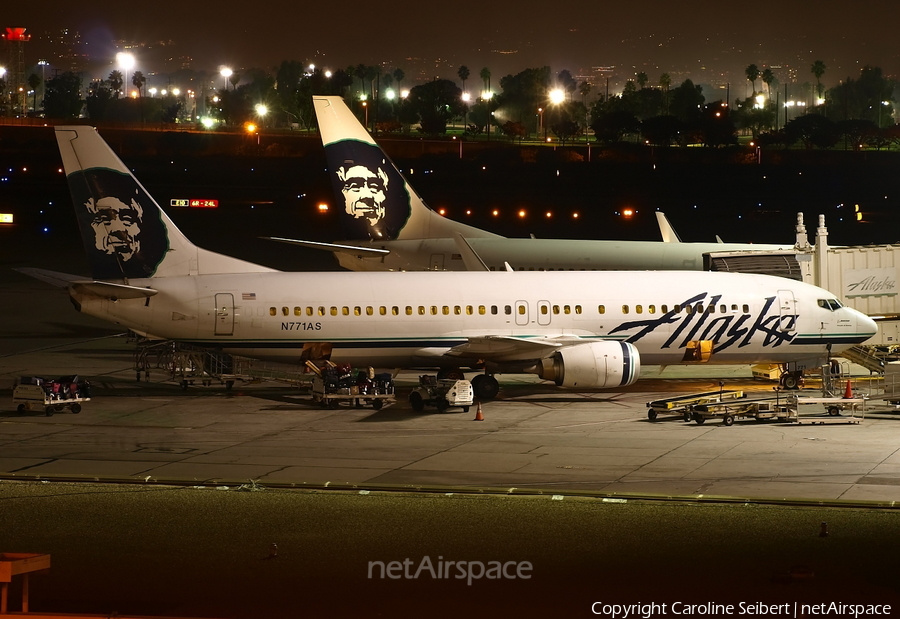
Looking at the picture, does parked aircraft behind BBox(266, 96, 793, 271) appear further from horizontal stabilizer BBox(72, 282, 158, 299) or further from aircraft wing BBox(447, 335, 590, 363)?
horizontal stabilizer BBox(72, 282, 158, 299)

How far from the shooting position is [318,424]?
32438 millimetres

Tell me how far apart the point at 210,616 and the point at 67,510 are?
24.4ft

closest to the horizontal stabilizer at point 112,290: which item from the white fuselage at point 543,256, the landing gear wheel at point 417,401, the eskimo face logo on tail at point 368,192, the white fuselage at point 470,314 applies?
the white fuselage at point 470,314

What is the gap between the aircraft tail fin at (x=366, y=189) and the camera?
48.0 m

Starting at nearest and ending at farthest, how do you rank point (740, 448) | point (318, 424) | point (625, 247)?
point (740, 448) → point (318, 424) → point (625, 247)

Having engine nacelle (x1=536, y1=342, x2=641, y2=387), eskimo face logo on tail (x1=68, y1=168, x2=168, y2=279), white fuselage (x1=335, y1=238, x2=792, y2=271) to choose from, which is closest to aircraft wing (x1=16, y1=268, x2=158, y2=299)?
eskimo face logo on tail (x1=68, y1=168, x2=168, y2=279)

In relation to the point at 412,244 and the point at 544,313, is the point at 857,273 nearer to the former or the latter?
the point at 544,313

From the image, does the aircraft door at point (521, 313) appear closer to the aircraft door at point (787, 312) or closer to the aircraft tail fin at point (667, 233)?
the aircraft door at point (787, 312)

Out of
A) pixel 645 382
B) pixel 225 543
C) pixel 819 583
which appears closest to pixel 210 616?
pixel 225 543

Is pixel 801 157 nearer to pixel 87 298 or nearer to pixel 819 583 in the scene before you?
pixel 87 298

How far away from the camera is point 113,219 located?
36094 millimetres

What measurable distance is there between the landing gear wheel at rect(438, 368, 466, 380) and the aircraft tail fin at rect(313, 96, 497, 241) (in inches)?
513

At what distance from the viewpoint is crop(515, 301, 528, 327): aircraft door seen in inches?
1460

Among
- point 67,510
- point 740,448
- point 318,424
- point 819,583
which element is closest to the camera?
point 819,583
